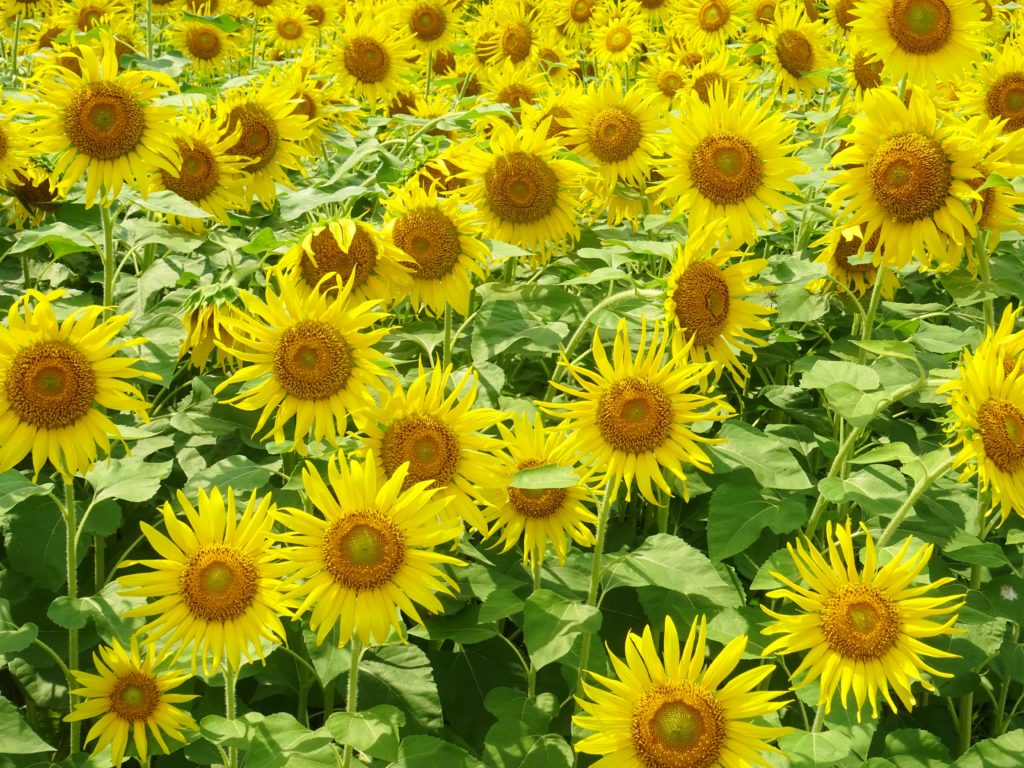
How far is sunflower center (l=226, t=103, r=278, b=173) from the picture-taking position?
12.1 feet

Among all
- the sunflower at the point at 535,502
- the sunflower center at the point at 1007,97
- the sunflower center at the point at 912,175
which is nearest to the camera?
the sunflower at the point at 535,502

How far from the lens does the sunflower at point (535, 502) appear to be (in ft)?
8.43

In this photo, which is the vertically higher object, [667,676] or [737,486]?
[737,486]

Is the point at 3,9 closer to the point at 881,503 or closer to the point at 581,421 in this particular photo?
the point at 581,421

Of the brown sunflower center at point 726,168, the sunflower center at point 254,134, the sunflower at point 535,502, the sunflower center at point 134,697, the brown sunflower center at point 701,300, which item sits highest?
the sunflower center at point 254,134

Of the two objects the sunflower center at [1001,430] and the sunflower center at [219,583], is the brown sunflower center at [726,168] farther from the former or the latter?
the sunflower center at [219,583]

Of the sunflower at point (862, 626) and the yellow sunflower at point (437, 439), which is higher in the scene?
the yellow sunflower at point (437, 439)

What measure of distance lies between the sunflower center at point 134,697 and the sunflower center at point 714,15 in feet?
17.2

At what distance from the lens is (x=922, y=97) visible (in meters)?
2.91

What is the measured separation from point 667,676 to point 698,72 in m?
3.72

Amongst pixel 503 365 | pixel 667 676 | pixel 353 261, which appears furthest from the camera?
pixel 503 365

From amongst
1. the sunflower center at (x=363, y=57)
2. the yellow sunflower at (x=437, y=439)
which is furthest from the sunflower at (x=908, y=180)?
the sunflower center at (x=363, y=57)

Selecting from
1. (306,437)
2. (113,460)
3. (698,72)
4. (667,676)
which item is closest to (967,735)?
(667,676)

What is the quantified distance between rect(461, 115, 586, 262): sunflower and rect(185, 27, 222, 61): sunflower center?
344 centimetres
